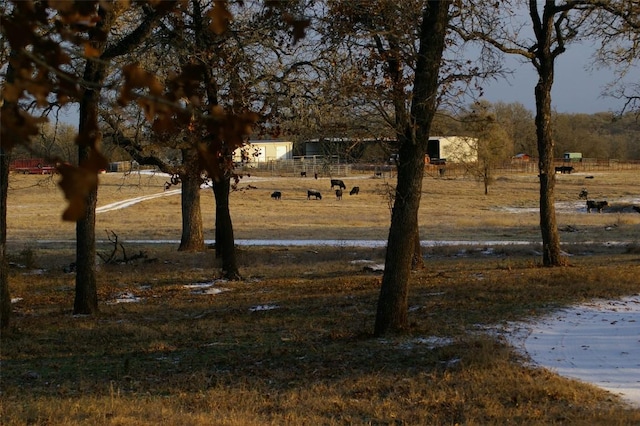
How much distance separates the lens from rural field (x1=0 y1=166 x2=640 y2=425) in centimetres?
704

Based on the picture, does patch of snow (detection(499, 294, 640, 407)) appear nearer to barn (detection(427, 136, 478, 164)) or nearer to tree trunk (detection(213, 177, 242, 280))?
barn (detection(427, 136, 478, 164))

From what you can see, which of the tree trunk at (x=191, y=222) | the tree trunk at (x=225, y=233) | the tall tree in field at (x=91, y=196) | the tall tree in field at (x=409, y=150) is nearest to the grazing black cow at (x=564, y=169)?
the tree trunk at (x=191, y=222)

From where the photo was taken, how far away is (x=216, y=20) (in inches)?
116

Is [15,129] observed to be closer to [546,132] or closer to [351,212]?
[546,132]

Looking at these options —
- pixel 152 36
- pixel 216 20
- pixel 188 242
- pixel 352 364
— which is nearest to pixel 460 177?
pixel 188 242

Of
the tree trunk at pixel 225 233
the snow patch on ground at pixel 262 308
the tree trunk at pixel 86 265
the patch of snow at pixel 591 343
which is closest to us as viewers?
the patch of snow at pixel 591 343

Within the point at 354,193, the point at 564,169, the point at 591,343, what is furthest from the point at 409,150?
the point at 564,169

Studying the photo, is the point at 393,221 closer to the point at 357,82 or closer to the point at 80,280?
the point at 357,82

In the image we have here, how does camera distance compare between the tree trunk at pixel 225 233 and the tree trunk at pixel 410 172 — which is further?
the tree trunk at pixel 225 233

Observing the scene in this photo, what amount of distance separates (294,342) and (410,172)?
9.43 feet

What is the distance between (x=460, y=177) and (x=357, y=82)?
7119 cm

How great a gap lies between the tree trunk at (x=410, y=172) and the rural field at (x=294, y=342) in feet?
1.51

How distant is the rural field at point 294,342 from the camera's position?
7.04 meters

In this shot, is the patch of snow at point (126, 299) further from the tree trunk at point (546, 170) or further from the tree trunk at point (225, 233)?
the tree trunk at point (546, 170)
